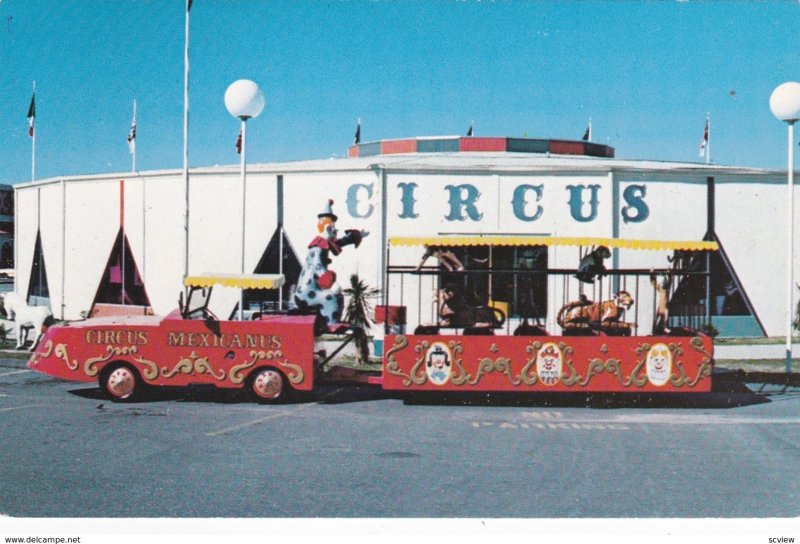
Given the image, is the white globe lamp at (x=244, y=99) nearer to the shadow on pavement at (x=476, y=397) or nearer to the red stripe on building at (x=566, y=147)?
the shadow on pavement at (x=476, y=397)

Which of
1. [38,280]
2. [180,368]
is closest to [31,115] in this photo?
[38,280]

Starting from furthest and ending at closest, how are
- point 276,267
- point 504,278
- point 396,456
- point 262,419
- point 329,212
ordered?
point 276,267, point 329,212, point 504,278, point 262,419, point 396,456

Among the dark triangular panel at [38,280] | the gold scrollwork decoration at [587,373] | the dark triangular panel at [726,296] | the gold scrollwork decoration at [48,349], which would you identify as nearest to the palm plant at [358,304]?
the gold scrollwork decoration at [587,373]

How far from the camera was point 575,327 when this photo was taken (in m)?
12.8

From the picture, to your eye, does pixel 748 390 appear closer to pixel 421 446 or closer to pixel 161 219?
pixel 421 446

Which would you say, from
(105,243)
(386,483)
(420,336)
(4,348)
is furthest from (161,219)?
(386,483)

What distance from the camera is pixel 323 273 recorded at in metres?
18.1

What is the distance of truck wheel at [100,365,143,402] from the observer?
11938 millimetres

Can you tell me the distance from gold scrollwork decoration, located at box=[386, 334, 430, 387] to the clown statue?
5.61 m

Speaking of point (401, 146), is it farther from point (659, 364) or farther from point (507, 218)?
point (659, 364)

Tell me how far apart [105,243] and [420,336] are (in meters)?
11.9

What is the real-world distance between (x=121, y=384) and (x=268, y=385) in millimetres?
2320

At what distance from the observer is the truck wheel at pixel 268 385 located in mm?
12016

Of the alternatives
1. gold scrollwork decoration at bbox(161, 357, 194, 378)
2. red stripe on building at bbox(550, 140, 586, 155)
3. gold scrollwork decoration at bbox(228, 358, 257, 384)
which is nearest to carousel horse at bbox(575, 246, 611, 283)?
gold scrollwork decoration at bbox(228, 358, 257, 384)
